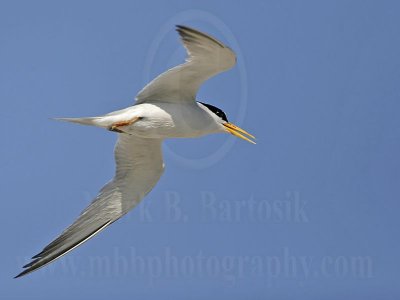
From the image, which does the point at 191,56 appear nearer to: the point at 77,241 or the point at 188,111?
the point at 188,111

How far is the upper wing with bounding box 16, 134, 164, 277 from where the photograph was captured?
11.7 meters

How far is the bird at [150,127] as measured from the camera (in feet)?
33.2

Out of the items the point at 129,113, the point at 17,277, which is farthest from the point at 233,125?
the point at 17,277

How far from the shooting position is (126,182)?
12258 mm

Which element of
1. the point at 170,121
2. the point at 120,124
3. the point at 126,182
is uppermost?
the point at 170,121

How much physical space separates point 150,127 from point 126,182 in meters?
1.73

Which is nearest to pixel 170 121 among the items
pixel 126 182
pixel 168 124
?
pixel 168 124

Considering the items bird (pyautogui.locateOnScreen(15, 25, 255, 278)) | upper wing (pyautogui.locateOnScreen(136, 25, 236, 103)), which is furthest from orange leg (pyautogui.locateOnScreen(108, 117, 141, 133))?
upper wing (pyautogui.locateOnScreen(136, 25, 236, 103))

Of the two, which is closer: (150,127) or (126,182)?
(150,127)

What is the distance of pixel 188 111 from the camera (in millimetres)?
11094

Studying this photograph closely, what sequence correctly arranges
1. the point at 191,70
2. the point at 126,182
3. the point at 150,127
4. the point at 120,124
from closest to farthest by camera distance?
the point at 191,70 < the point at 120,124 < the point at 150,127 < the point at 126,182

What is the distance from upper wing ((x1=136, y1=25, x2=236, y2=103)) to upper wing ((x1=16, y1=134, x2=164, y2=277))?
46.5 inches

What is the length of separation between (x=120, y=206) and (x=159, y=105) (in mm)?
1876

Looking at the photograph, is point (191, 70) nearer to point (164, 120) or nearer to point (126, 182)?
point (164, 120)
